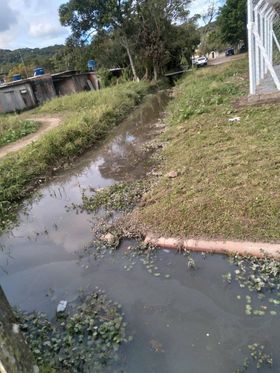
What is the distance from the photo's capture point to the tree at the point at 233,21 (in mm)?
34594

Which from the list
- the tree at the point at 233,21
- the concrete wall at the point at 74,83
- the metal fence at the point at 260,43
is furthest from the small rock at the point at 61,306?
the tree at the point at 233,21

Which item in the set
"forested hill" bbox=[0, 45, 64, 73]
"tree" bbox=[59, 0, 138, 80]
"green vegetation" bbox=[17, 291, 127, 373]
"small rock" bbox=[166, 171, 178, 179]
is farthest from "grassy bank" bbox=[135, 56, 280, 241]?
"forested hill" bbox=[0, 45, 64, 73]

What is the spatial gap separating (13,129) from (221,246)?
12.9m

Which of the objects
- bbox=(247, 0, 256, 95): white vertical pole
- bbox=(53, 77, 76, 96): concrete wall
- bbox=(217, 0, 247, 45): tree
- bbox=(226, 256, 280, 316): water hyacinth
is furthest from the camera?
bbox=(217, 0, 247, 45): tree

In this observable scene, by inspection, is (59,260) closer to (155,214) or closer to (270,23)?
(155,214)

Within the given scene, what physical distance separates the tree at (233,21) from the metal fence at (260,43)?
23.0 meters

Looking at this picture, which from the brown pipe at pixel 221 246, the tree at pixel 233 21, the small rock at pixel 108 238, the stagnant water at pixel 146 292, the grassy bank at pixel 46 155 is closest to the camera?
the stagnant water at pixel 146 292

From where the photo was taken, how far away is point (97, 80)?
28.6 m

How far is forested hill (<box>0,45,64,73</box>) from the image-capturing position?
52650 millimetres

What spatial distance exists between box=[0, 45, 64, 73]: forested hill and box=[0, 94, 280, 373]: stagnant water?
41538 millimetres

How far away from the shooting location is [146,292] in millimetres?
3512

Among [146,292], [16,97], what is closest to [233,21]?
[16,97]

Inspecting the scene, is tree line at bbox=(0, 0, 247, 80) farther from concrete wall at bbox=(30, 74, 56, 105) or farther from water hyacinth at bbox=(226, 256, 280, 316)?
water hyacinth at bbox=(226, 256, 280, 316)

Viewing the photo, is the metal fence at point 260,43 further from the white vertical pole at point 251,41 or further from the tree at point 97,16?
the tree at point 97,16
